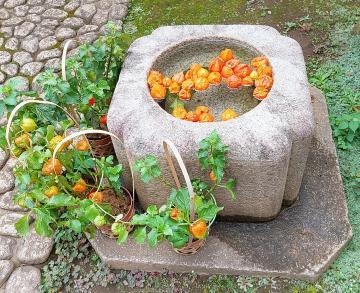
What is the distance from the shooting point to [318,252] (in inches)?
118

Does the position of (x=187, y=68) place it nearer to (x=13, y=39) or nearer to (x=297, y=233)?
(x=297, y=233)

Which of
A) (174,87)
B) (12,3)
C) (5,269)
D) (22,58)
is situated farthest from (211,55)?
(12,3)

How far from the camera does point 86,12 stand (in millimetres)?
5238

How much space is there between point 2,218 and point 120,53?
1.60 meters

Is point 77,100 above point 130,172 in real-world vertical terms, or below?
above

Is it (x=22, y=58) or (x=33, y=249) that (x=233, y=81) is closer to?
(x=33, y=249)

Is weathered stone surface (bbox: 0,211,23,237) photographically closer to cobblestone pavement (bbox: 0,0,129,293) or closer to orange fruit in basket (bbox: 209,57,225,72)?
cobblestone pavement (bbox: 0,0,129,293)

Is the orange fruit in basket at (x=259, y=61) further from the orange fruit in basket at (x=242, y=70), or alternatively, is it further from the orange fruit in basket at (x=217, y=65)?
the orange fruit in basket at (x=217, y=65)

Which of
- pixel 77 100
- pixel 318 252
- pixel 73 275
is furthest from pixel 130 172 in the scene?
pixel 318 252

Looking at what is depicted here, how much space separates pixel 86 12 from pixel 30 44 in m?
0.77

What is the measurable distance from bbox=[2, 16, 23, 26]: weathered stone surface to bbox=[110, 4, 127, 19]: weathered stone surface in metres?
1.04

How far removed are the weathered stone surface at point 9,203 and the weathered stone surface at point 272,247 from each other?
86 centimetres

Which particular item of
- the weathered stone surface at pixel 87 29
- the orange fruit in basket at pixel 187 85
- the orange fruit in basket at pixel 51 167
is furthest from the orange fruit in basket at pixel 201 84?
the weathered stone surface at pixel 87 29

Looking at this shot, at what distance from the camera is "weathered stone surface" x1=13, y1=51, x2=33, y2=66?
474cm
